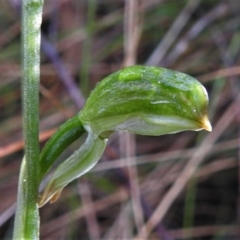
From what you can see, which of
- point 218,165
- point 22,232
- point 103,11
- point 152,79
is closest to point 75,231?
point 218,165

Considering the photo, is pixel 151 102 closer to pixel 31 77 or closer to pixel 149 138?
pixel 31 77

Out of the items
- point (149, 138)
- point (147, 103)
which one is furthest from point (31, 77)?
point (149, 138)

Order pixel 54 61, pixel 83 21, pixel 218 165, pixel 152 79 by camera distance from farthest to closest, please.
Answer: pixel 83 21, pixel 218 165, pixel 54 61, pixel 152 79

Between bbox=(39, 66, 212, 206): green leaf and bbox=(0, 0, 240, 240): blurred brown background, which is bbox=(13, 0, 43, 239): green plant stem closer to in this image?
bbox=(39, 66, 212, 206): green leaf

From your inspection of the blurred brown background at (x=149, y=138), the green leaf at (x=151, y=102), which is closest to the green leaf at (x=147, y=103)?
the green leaf at (x=151, y=102)

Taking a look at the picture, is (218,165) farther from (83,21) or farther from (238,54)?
(83,21)

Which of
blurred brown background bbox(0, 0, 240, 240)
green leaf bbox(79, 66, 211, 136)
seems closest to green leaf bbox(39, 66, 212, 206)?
green leaf bbox(79, 66, 211, 136)

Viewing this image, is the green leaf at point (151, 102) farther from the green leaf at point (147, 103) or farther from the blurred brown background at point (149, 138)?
the blurred brown background at point (149, 138)

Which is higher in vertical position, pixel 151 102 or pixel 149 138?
pixel 149 138
